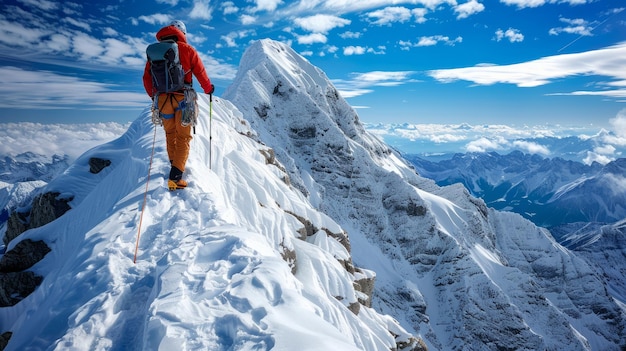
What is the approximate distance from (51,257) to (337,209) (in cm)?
7832

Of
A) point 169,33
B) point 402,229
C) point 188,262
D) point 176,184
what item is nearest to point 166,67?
point 169,33

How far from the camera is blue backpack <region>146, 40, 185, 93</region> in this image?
29.7 feet

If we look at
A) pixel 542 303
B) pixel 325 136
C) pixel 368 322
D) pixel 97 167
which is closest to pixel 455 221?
pixel 542 303

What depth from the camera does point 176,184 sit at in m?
9.72

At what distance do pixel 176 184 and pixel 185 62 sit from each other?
12.4 ft

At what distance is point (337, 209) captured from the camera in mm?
87250

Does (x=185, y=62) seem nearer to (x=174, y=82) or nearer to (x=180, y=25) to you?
(x=174, y=82)

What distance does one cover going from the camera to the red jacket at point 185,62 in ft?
31.0

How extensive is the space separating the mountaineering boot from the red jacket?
303cm

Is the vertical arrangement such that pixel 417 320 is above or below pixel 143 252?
below

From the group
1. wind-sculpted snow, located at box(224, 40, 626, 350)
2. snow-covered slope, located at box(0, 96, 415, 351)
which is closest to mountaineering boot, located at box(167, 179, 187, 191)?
snow-covered slope, located at box(0, 96, 415, 351)

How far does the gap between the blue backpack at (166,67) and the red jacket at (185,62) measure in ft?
0.71

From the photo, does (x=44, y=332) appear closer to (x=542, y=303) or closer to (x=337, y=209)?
(x=337, y=209)

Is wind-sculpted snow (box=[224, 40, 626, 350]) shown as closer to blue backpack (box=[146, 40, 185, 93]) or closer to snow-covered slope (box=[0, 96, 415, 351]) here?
snow-covered slope (box=[0, 96, 415, 351])
